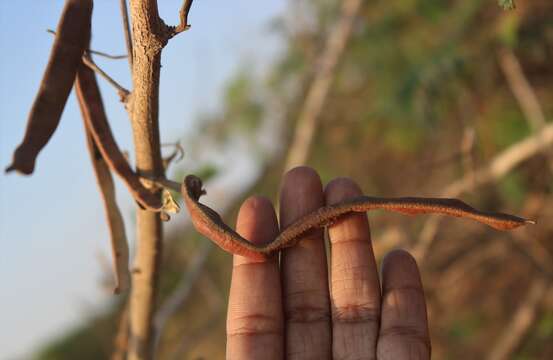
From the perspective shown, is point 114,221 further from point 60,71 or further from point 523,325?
point 523,325

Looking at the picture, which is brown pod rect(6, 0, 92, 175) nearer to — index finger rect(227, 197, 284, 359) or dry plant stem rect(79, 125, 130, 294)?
dry plant stem rect(79, 125, 130, 294)

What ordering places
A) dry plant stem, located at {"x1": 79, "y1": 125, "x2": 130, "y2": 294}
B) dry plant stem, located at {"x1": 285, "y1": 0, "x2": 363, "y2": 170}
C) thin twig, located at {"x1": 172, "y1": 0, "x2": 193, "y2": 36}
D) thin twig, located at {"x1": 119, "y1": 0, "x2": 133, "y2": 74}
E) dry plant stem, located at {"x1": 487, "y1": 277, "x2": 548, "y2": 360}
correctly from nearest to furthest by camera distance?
thin twig, located at {"x1": 172, "y1": 0, "x2": 193, "y2": 36} < thin twig, located at {"x1": 119, "y1": 0, "x2": 133, "y2": 74} < dry plant stem, located at {"x1": 79, "y1": 125, "x2": 130, "y2": 294} < dry plant stem, located at {"x1": 487, "y1": 277, "x2": 548, "y2": 360} < dry plant stem, located at {"x1": 285, "y1": 0, "x2": 363, "y2": 170}

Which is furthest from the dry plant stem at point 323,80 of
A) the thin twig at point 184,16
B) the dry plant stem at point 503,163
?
the thin twig at point 184,16

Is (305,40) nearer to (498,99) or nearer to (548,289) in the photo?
(498,99)

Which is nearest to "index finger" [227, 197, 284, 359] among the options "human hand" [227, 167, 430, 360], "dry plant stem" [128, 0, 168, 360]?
"human hand" [227, 167, 430, 360]

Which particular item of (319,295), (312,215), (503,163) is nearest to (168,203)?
(312,215)

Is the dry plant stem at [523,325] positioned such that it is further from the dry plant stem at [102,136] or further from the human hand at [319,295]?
the dry plant stem at [102,136]

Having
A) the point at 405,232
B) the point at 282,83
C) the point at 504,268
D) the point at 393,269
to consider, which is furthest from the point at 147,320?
the point at 282,83
